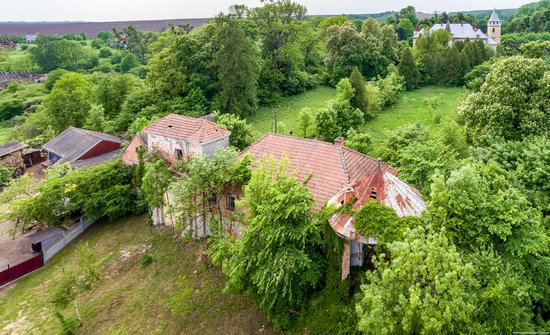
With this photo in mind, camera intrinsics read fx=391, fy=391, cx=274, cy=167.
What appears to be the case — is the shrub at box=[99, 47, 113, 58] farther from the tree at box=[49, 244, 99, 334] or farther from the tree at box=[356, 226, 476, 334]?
the tree at box=[356, 226, 476, 334]

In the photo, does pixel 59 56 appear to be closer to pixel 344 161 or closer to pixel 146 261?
pixel 146 261

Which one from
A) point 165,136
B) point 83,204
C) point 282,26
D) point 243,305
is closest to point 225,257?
point 243,305

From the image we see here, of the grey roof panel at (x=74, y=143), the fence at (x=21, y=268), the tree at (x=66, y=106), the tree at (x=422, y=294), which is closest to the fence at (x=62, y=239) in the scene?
the fence at (x=21, y=268)

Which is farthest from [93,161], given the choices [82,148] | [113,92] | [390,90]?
[390,90]

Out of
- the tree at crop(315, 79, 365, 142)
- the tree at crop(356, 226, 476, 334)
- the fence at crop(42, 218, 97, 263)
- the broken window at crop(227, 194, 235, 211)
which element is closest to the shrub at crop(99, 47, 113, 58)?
the tree at crop(315, 79, 365, 142)

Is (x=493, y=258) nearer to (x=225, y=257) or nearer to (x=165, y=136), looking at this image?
(x=225, y=257)

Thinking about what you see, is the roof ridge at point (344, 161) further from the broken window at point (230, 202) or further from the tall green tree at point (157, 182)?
the tall green tree at point (157, 182)
